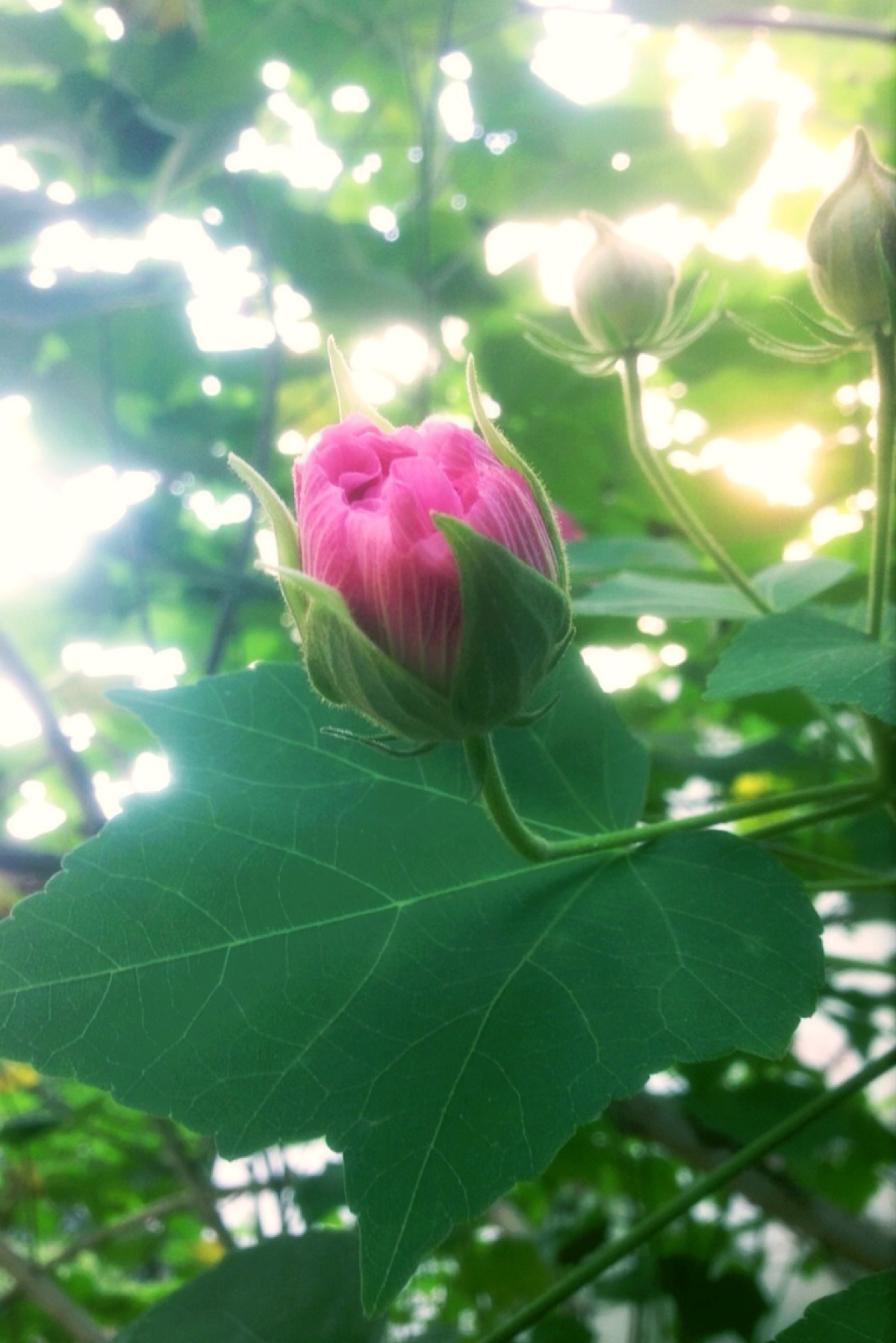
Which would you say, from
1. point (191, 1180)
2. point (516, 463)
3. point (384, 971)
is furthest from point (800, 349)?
point (191, 1180)

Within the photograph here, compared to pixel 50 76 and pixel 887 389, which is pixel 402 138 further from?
pixel 887 389

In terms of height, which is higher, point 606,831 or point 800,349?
point 800,349

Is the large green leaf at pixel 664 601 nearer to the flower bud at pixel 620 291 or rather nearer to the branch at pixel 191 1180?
the flower bud at pixel 620 291

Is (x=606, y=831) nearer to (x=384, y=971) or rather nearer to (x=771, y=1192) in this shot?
(x=384, y=971)

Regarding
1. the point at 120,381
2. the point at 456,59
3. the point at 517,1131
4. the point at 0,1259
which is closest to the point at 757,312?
the point at 456,59

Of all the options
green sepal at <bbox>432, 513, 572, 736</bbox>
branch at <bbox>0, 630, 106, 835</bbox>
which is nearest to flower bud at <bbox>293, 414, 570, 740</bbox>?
green sepal at <bbox>432, 513, 572, 736</bbox>

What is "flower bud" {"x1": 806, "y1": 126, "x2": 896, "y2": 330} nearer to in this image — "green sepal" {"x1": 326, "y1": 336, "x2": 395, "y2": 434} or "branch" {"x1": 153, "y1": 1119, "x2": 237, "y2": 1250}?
"green sepal" {"x1": 326, "y1": 336, "x2": 395, "y2": 434}

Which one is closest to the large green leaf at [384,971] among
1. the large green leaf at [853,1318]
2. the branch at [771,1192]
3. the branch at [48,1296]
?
the large green leaf at [853,1318]
